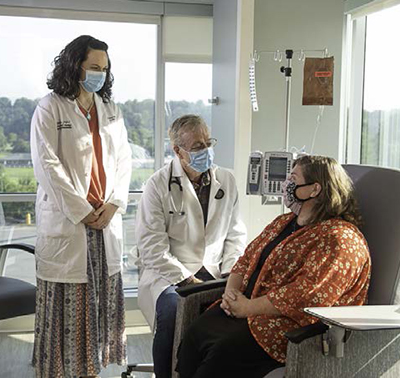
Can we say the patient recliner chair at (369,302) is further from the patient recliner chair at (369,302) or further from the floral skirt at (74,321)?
the floral skirt at (74,321)

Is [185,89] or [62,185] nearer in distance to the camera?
[62,185]

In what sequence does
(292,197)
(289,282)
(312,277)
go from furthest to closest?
(292,197) < (289,282) < (312,277)

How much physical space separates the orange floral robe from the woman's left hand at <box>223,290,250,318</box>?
58 mm

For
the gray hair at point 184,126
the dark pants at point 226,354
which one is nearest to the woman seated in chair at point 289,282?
the dark pants at point 226,354

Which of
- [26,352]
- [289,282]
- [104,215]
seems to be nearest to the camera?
[289,282]

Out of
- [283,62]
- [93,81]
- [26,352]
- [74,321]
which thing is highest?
[283,62]

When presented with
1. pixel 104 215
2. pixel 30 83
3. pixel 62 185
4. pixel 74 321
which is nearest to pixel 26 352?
pixel 74 321

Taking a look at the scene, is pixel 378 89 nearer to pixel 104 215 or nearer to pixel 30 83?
pixel 104 215

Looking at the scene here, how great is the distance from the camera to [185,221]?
2.78 metres

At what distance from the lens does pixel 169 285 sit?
2.66 m

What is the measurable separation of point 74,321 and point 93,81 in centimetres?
112

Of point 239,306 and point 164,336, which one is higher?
point 239,306

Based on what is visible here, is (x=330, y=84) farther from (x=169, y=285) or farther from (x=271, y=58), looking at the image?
(x=169, y=285)

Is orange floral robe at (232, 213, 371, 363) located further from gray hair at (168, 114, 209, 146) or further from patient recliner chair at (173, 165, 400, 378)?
gray hair at (168, 114, 209, 146)
